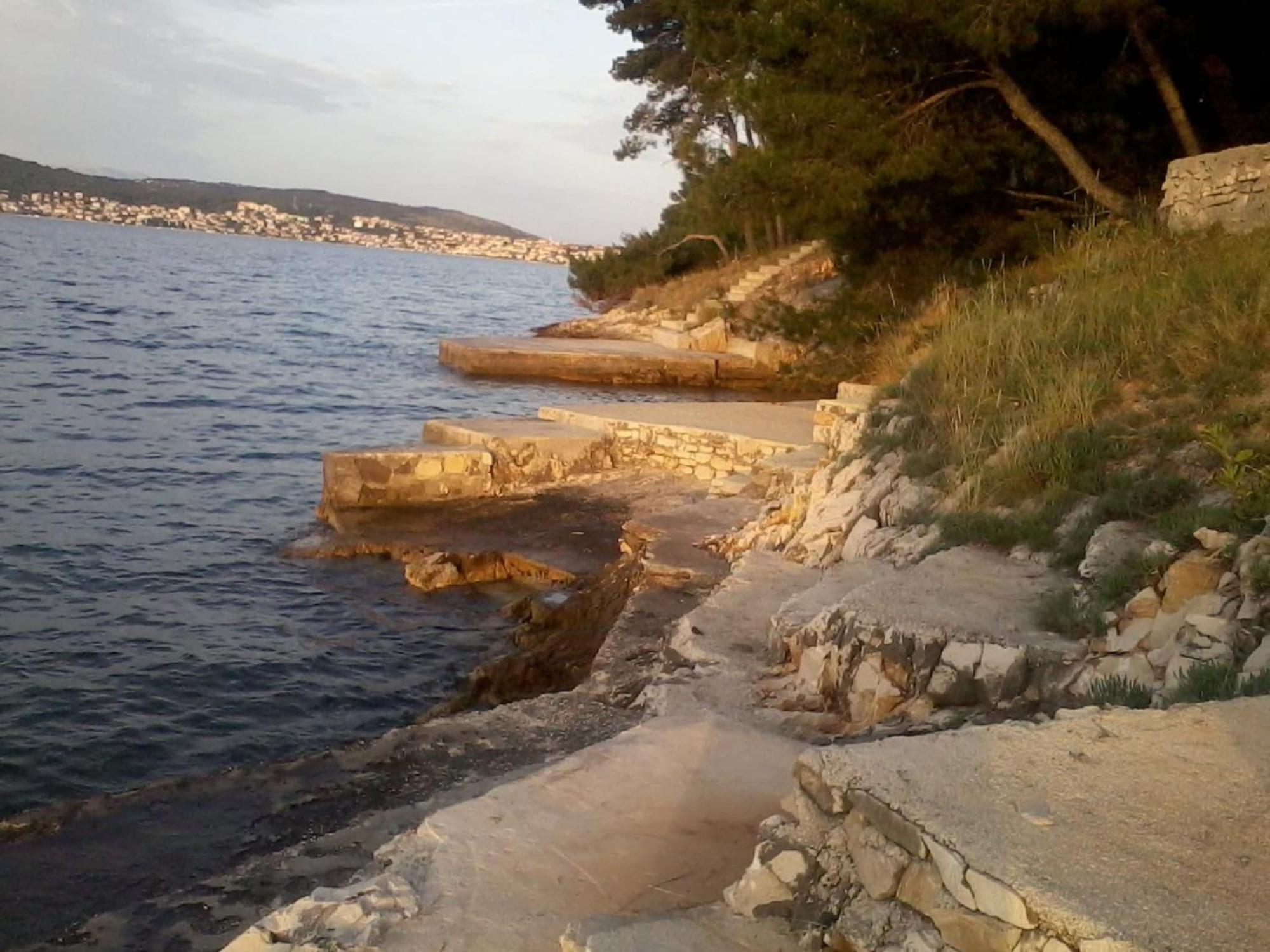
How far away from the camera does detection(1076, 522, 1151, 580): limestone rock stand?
5105 mm

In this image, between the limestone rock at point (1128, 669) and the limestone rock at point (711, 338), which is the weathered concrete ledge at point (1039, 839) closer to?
the limestone rock at point (1128, 669)

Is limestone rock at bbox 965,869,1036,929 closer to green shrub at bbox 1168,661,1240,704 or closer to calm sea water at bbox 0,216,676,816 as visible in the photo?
green shrub at bbox 1168,661,1240,704

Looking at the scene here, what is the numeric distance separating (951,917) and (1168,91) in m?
12.3

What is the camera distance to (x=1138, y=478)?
561 centimetres

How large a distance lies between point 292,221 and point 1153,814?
151 m

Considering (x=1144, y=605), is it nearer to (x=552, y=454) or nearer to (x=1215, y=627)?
(x=1215, y=627)

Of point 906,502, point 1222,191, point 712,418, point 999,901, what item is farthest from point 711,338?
point 999,901

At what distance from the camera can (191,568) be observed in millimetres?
10375

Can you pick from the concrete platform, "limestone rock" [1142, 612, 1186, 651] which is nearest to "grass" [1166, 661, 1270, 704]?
"limestone rock" [1142, 612, 1186, 651]

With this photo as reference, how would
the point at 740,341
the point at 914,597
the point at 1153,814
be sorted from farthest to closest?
the point at 740,341 < the point at 914,597 < the point at 1153,814

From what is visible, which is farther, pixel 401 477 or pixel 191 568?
pixel 401 477

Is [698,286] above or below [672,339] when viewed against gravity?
above

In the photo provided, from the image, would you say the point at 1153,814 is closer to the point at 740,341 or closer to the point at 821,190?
the point at 821,190

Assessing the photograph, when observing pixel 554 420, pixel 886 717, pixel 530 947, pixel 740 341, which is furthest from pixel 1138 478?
pixel 740 341
